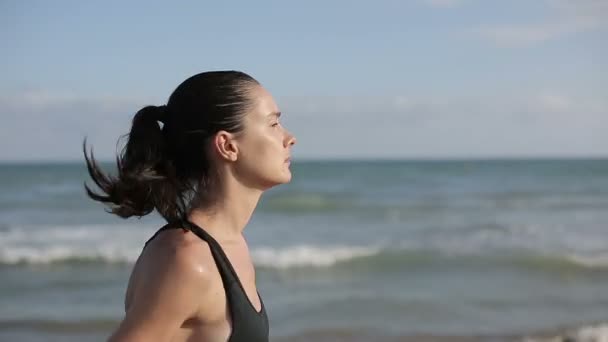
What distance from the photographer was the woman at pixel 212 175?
185 centimetres

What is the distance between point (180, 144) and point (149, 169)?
9cm

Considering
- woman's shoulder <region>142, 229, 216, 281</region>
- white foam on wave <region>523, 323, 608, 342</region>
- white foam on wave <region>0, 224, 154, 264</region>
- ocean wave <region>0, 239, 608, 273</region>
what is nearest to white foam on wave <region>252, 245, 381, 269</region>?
ocean wave <region>0, 239, 608, 273</region>

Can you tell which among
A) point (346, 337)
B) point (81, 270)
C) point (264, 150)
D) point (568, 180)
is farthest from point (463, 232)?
point (568, 180)

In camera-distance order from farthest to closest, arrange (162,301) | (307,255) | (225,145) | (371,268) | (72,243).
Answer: (72,243), (307,255), (371,268), (225,145), (162,301)

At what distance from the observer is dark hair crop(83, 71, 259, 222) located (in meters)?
1.95

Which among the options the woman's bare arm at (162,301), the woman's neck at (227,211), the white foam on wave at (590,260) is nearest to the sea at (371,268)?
the white foam on wave at (590,260)

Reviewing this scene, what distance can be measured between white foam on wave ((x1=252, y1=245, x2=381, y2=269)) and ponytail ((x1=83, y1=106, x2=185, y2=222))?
10.3m

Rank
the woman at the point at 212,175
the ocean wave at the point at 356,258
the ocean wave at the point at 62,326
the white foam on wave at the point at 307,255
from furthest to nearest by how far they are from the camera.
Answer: the white foam on wave at the point at 307,255 → the ocean wave at the point at 356,258 → the ocean wave at the point at 62,326 → the woman at the point at 212,175

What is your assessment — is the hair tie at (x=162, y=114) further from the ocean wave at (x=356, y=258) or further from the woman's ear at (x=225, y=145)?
the ocean wave at (x=356, y=258)

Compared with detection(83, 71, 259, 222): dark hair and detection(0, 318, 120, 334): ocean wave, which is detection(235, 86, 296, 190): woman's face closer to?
detection(83, 71, 259, 222): dark hair

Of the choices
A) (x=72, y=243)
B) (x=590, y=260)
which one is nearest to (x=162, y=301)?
(x=590, y=260)

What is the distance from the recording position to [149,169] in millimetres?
1989

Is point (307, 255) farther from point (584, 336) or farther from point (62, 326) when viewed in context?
point (584, 336)

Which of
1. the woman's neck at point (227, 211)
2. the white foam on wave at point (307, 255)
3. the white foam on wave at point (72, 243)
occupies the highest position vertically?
the woman's neck at point (227, 211)
